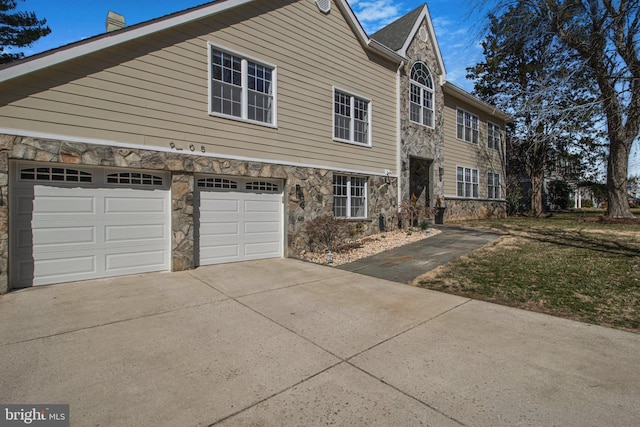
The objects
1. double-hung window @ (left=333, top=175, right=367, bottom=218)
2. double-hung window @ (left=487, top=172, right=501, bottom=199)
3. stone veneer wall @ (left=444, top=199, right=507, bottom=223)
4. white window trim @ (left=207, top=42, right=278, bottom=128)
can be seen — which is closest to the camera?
white window trim @ (left=207, top=42, right=278, bottom=128)

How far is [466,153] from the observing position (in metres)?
17.0

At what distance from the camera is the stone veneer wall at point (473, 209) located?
16.1 meters

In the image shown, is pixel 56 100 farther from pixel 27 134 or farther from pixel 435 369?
pixel 435 369

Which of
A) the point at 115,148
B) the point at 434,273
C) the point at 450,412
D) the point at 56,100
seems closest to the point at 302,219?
the point at 434,273

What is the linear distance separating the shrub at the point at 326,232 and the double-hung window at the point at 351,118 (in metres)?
2.96

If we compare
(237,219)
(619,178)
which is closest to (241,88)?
(237,219)

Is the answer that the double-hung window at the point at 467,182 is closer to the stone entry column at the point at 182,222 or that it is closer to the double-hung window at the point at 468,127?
the double-hung window at the point at 468,127

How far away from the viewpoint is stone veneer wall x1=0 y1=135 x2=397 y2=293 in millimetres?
5391

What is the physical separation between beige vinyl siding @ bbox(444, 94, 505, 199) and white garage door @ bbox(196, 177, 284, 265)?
10250mm

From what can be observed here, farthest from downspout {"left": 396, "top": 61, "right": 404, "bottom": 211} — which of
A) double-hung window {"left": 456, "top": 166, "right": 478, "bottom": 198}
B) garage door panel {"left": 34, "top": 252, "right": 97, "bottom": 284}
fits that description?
garage door panel {"left": 34, "top": 252, "right": 97, "bottom": 284}

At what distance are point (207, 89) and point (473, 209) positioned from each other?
15.3 metres

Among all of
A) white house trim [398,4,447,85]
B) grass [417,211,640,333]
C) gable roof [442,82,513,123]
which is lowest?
grass [417,211,640,333]

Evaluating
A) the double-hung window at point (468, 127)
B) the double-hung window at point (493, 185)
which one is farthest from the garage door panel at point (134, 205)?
the double-hung window at point (493, 185)

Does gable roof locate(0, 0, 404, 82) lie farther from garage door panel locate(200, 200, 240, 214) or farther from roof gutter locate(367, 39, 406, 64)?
roof gutter locate(367, 39, 406, 64)
